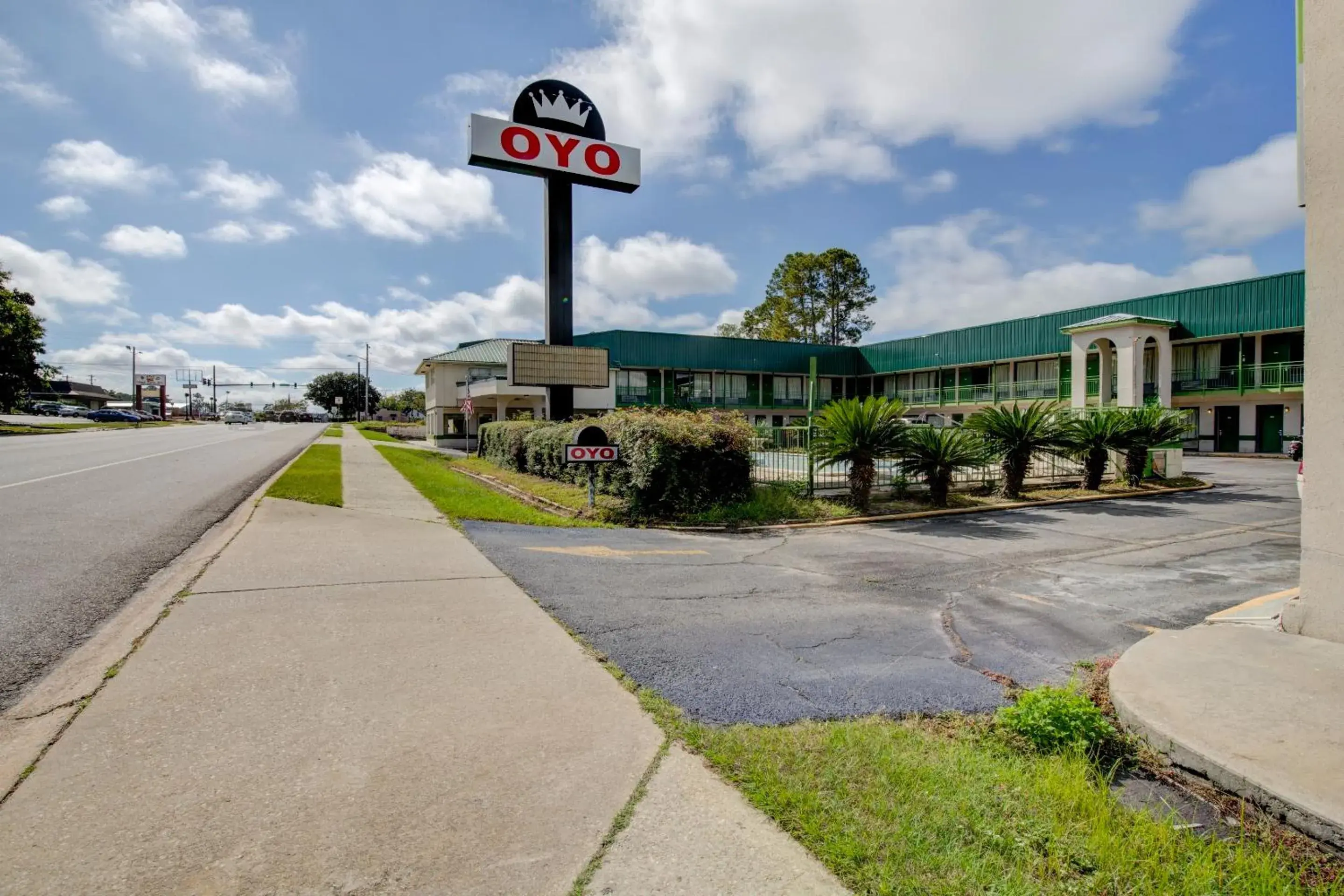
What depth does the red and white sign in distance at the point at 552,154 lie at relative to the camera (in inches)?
713

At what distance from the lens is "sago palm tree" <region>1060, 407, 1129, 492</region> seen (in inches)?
615

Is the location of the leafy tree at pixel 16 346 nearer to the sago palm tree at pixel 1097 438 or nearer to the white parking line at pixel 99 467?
the white parking line at pixel 99 467

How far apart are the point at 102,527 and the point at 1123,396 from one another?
1344 inches

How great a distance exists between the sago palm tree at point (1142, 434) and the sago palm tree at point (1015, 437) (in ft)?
9.55

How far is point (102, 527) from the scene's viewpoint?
7930 millimetres

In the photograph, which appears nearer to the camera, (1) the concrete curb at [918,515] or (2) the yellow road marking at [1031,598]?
(2) the yellow road marking at [1031,598]

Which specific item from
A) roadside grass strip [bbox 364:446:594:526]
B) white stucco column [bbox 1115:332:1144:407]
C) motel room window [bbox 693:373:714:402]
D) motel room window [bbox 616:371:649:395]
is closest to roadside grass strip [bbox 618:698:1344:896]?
roadside grass strip [bbox 364:446:594:526]

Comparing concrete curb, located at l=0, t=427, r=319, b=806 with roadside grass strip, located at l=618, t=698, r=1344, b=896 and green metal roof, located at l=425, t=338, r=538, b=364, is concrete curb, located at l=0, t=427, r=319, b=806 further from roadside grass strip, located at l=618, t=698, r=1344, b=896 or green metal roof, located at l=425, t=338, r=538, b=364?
green metal roof, located at l=425, t=338, r=538, b=364

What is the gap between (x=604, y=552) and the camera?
8438mm

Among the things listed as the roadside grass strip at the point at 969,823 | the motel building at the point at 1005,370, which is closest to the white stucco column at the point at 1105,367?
the motel building at the point at 1005,370

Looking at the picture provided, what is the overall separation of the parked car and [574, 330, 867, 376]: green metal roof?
50.6 metres

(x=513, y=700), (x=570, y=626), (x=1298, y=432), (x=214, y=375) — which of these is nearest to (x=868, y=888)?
(x=513, y=700)

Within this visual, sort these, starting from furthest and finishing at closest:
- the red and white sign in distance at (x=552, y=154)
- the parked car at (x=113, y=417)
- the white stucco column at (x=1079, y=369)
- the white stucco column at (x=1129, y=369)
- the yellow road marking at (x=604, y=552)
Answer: the parked car at (x=113, y=417) → the white stucco column at (x=1079, y=369) → the white stucco column at (x=1129, y=369) → the red and white sign in distance at (x=552, y=154) → the yellow road marking at (x=604, y=552)

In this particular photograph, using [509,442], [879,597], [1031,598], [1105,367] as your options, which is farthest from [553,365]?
[1105,367]
